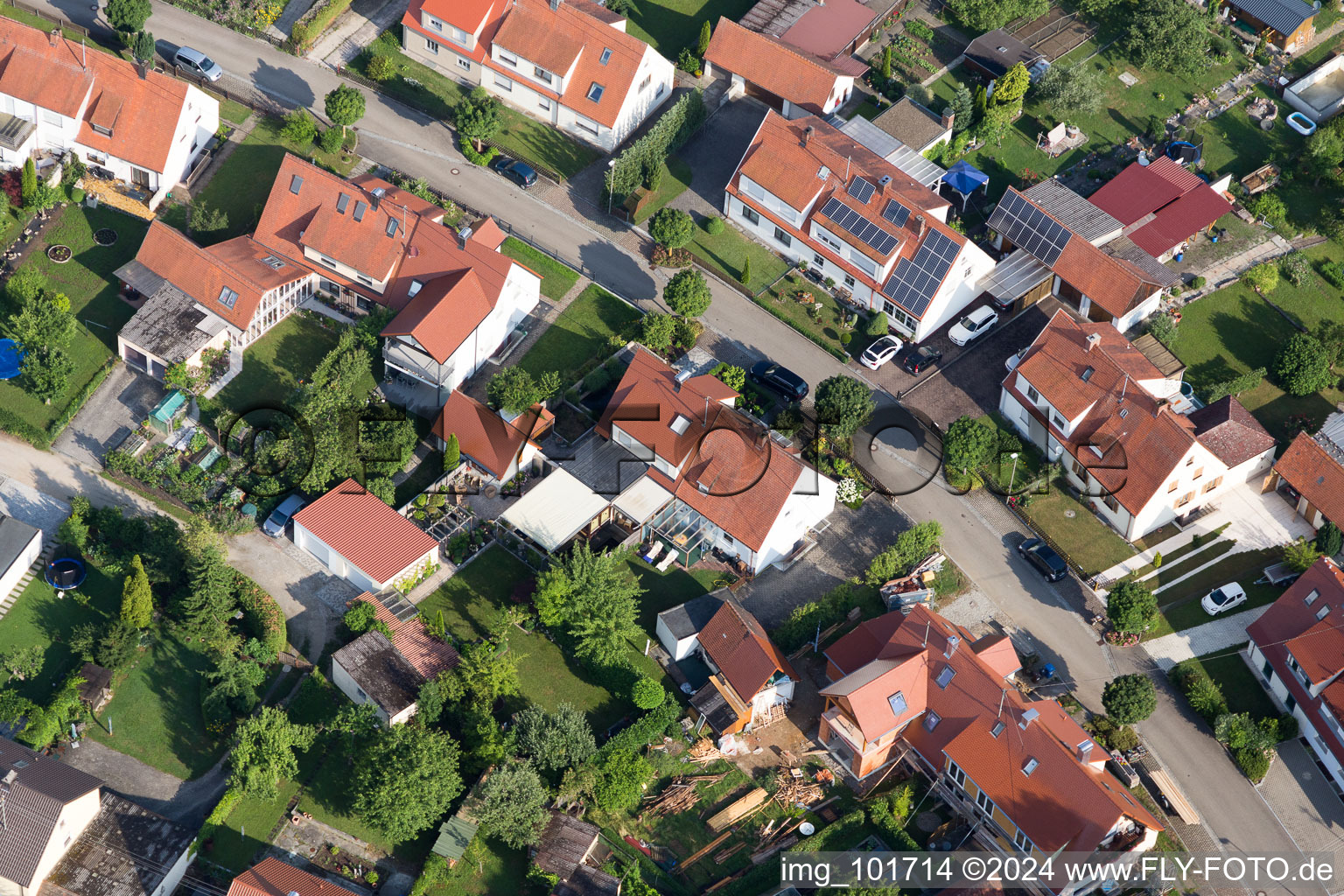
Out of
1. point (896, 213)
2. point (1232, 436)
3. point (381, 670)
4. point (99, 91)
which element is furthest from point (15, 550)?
point (1232, 436)

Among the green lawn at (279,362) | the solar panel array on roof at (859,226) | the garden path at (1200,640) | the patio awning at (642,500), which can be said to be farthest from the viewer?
the solar panel array on roof at (859,226)

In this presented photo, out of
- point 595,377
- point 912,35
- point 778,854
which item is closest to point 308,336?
point 595,377

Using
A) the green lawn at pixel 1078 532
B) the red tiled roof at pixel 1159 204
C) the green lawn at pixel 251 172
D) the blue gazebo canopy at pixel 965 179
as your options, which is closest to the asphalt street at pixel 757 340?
the green lawn at pixel 1078 532

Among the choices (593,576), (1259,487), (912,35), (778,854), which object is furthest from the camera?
(912,35)

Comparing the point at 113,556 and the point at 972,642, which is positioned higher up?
the point at 972,642

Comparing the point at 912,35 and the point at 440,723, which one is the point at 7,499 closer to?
the point at 440,723

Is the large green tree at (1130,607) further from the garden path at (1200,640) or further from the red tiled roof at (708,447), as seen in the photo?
the red tiled roof at (708,447)

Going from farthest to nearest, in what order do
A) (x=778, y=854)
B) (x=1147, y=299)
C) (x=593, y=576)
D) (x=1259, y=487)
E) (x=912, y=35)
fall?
(x=912, y=35)
(x=1147, y=299)
(x=1259, y=487)
(x=593, y=576)
(x=778, y=854)
